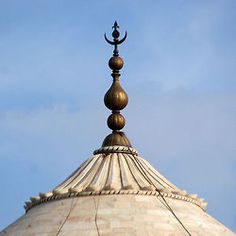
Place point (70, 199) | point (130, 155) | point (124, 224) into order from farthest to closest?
point (130, 155) → point (70, 199) → point (124, 224)

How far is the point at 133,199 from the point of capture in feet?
91.7

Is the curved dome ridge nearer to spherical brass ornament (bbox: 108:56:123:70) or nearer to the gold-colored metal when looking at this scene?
the gold-colored metal

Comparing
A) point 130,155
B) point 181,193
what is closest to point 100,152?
point 130,155

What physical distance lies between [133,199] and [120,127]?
4.22 metres

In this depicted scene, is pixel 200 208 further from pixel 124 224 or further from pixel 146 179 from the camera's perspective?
pixel 124 224

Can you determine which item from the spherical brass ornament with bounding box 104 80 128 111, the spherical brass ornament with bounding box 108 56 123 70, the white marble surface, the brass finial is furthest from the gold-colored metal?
the white marble surface

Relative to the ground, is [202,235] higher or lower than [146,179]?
lower

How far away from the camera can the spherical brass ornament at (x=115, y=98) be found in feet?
104

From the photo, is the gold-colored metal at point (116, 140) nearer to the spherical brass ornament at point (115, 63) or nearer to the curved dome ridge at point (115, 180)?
the curved dome ridge at point (115, 180)

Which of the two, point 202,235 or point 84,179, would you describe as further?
point 84,179

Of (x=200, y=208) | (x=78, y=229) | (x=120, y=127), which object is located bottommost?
(x=78, y=229)

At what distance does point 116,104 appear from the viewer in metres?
31.8

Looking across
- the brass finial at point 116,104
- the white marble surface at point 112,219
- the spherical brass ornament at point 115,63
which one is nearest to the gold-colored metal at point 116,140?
the brass finial at point 116,104

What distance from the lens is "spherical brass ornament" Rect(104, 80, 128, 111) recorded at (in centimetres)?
3184
